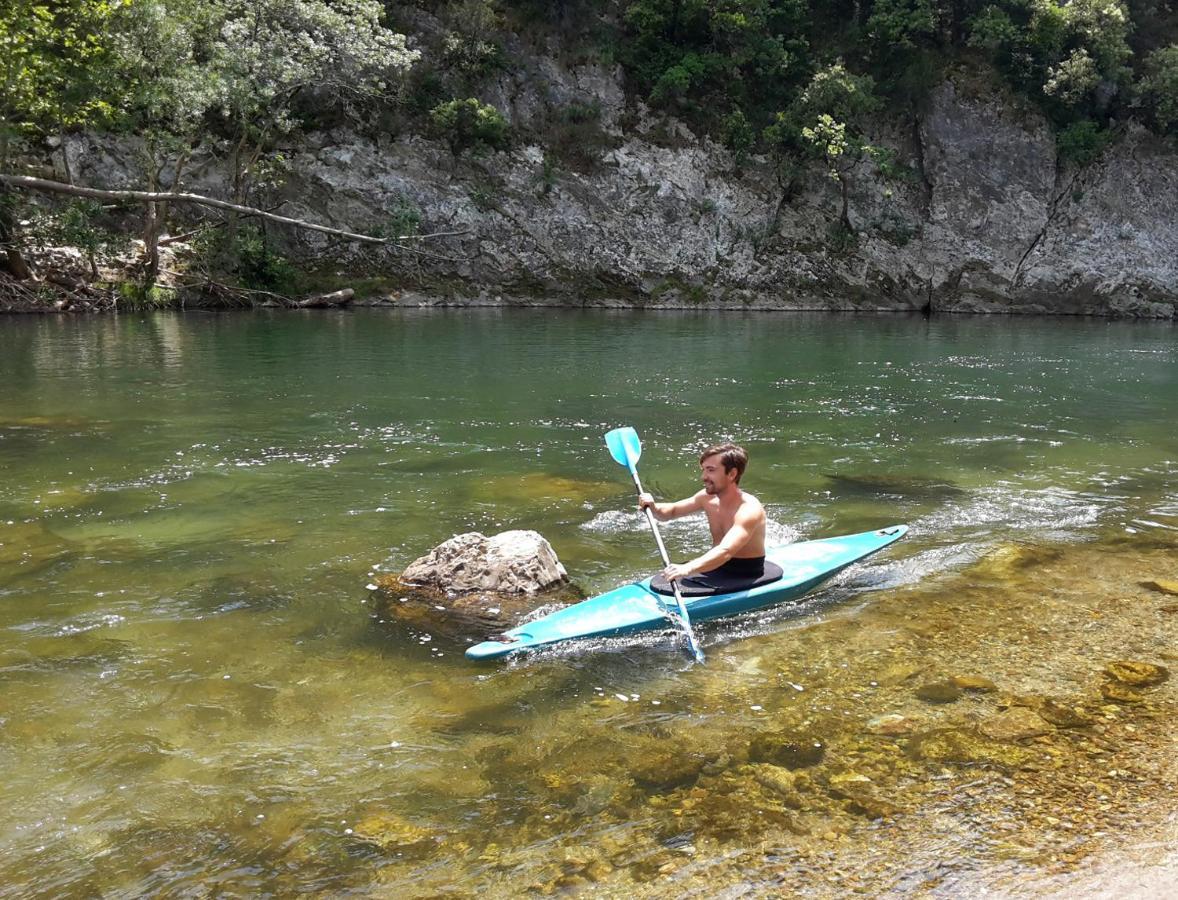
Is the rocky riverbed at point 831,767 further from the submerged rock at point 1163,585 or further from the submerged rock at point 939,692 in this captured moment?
the submerged rock at point 1163,585

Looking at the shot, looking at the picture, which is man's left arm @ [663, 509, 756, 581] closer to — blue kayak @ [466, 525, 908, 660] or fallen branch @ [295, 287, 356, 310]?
blue kayak @ [466, 525, 908, 660]

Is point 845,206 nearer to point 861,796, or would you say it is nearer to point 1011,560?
point 1011,560

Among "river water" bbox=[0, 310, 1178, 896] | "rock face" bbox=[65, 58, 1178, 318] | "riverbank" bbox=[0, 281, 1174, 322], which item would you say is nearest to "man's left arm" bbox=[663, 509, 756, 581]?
"river water" bbox=[0, 310, 1178, 896]

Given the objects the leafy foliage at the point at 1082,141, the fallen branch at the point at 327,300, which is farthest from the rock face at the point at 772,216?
the fallen branch at the point at 327,300

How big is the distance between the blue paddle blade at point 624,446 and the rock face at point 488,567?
59.4 inches

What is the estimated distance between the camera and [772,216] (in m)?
34.2

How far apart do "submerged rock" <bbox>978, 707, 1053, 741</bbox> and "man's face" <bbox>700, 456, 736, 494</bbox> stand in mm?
2150

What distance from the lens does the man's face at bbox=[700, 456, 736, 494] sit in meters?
5.80

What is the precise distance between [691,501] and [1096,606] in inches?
101

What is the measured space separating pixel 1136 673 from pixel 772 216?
31.5m

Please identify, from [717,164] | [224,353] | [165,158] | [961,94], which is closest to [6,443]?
[224,353]

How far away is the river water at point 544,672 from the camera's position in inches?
129

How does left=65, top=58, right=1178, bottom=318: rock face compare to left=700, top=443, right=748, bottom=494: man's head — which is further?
left=65, top=58, right=1178, bottom=318: rock face

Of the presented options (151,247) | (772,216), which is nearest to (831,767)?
(151,247)
